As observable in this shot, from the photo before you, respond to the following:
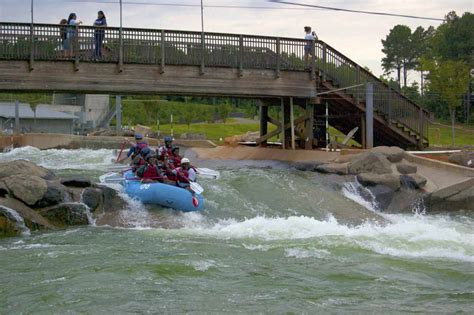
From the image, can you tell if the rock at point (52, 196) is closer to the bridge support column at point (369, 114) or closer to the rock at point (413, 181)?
the rock at point (413, 181)

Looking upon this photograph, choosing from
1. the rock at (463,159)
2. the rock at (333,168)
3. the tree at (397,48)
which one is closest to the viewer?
the rock at (333,168)

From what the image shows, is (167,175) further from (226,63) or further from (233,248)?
(226,63)

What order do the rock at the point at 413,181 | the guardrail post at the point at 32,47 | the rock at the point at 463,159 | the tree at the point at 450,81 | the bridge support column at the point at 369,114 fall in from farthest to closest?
the tree at the point at 450,81
the bridge support column at the point at 369,114
the rock at the point at 463,159
the guardrail post at the point at 32,47
the rock at the point at 413,181

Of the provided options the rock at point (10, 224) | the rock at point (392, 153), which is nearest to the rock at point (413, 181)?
the rock at point (392, 153)

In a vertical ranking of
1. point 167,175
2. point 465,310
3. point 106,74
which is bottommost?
point 465,310

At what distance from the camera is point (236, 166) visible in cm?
2819

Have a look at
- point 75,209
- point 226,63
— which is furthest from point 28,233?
point 226,63

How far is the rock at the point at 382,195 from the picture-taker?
73.8ft

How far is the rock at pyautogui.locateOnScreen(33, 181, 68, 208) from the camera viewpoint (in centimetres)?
1755

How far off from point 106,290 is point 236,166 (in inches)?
653

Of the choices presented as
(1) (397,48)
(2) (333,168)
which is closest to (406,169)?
(2) (333,168)

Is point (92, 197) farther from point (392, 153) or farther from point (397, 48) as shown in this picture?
point (397, 48)

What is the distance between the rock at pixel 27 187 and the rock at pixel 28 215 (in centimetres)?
16

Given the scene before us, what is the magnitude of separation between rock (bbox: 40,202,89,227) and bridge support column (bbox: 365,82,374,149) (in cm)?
1304
